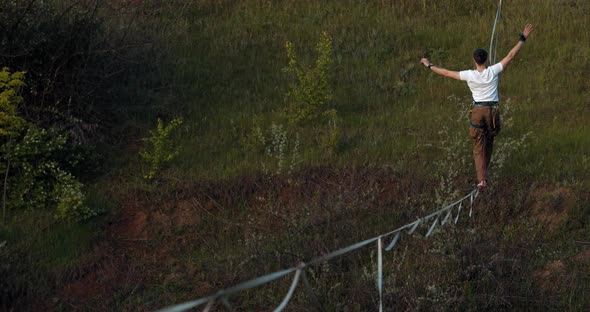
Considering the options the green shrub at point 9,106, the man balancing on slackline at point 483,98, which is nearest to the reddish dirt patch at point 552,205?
the man balancing on slackline at point 483,98

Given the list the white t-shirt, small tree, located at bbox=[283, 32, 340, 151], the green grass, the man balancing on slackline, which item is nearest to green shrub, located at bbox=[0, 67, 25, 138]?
the green grass

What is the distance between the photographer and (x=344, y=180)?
1016 centimetres

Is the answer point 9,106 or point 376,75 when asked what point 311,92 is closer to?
point 376,75

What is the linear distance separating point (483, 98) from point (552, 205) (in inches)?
56.5

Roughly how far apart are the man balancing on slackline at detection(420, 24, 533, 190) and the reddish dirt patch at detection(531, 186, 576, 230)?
2.14ft

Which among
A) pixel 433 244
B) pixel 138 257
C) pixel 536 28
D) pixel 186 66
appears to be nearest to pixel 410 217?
pixel 433 244

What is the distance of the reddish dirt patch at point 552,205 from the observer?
9477 millimetres

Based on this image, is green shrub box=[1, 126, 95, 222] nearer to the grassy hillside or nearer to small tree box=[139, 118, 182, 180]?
the grassy hillside

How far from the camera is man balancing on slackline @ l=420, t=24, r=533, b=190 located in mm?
9188

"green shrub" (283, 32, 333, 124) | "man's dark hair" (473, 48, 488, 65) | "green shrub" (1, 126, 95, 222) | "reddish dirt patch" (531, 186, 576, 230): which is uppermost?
"man's dark hair" (473, 48, 488, 65)

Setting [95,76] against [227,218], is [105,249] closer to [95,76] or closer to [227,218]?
[227,218]

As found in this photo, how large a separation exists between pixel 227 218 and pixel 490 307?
3.25 m

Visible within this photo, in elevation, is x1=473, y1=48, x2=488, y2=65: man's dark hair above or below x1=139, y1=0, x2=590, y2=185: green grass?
above

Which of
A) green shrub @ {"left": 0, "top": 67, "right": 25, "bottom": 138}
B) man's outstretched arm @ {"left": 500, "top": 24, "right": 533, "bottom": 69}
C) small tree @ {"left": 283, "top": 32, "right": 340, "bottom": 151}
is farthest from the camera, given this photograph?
small tree @ {"left": 283, "top": 32, "right": 340, "bottom": 151}
